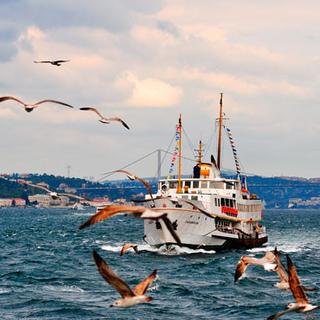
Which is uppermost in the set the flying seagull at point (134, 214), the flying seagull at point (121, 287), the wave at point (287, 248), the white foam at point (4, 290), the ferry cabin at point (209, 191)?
the ferry cabin at point (209, 191)

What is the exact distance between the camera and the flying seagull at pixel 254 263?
29484 millimetres

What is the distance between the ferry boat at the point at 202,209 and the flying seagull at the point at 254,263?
1519 inches

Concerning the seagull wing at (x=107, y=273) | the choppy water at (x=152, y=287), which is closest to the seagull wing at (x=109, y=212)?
the seagull wing at (x=107, y=273)

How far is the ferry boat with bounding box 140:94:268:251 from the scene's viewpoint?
74812 millimetres

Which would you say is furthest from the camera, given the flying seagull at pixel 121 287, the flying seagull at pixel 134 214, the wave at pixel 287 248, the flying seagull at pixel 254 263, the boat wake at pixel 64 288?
the wave at pixel 287 248

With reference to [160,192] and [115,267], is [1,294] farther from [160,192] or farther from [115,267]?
[160,192]

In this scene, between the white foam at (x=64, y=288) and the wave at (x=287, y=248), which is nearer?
the white foam at (x=64, y=288)

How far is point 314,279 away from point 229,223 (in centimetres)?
2269

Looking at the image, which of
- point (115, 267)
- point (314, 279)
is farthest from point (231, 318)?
point (115, 267)

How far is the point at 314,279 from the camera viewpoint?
191 feet

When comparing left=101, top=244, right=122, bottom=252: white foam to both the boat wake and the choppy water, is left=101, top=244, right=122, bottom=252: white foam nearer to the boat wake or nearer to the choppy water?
the choppy water

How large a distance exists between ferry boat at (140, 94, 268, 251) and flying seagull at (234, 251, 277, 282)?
38595 mm

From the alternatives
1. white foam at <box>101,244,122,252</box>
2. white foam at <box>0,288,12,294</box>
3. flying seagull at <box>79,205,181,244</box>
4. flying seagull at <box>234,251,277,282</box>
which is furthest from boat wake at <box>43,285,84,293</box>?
white foam at <box>101,244,122,252</box>

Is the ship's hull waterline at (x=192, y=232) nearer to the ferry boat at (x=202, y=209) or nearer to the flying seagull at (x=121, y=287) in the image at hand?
the ferry boat at (x=202, y=209)
